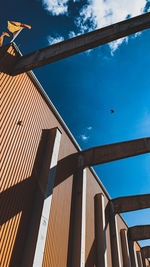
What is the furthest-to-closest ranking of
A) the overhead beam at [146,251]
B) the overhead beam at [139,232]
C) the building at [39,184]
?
the overhead beam at [146,251] → the overhead beam at [139,232] → the building at [39,184]

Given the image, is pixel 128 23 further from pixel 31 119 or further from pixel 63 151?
pixel 63 151

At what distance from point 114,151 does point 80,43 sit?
7803mm

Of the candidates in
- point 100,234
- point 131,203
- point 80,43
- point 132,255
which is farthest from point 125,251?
point 80,43

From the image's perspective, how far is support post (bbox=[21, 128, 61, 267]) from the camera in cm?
647

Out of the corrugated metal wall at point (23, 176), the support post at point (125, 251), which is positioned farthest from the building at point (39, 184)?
the support post at point (125, 251)

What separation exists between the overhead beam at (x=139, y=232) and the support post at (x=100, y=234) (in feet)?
36.5

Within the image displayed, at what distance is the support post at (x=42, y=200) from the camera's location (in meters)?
6.47

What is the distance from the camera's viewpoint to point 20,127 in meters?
8.08

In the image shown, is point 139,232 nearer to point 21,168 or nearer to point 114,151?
point 114,151

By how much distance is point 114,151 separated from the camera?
1370 centimetres

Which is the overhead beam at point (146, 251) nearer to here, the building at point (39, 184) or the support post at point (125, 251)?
the support post at point (125, 251)

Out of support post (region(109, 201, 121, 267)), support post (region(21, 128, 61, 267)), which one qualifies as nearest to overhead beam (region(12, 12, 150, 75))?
support post (region(21, 128, 61, 267))

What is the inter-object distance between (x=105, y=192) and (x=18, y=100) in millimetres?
12999

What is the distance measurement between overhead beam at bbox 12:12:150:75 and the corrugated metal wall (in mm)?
716
